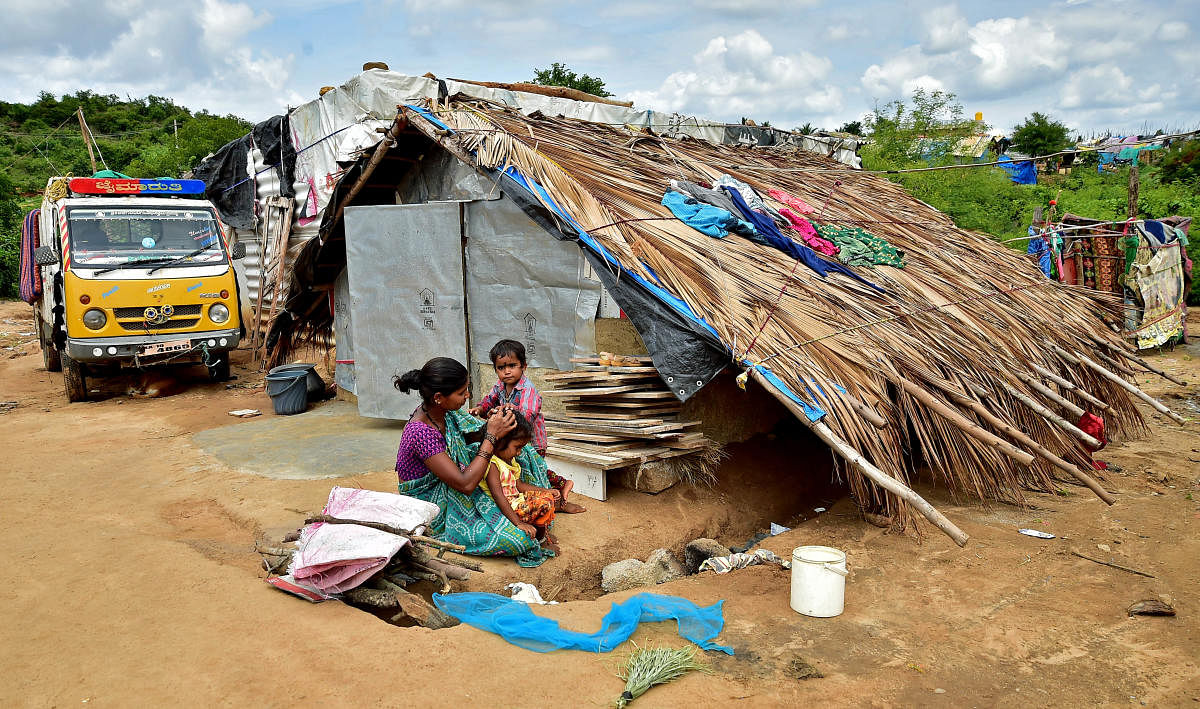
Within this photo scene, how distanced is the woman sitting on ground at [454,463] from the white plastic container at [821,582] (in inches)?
55.6

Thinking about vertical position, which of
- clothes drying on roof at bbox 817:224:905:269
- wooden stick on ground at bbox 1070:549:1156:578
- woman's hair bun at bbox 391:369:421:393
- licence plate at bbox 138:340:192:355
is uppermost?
clothes drying on roof at bbox 817:224:905:269

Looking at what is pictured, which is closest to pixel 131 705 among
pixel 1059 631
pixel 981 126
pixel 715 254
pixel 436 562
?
pixel 436 562

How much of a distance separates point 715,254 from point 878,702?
3.38m

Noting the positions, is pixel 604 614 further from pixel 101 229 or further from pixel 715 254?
pixel 101 229

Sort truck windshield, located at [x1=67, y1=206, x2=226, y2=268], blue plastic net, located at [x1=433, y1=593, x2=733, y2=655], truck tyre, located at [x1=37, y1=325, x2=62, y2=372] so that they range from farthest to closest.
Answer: truck tyre, located at [x1=37, y1=325, x2=62, y2=372] < truck windshield, located at [x1=67, y1=206, x2=226, y2=268] < blue plastic net, located at [x1=433, y1=593, x2=733, y2=655]

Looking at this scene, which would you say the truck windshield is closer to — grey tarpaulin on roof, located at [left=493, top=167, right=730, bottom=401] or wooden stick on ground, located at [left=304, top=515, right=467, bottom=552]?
grey tarpaulin on roof, located at [left=493, top=167, right=730, bottom=401]

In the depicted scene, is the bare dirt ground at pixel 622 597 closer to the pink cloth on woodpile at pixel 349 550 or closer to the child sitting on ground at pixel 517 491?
the pink cloth on woodpile at pixel 349 550

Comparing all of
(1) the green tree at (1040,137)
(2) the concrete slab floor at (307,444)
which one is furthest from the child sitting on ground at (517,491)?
(1) the green tree at (1040,137)

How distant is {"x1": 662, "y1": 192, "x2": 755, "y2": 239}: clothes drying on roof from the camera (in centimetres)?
592

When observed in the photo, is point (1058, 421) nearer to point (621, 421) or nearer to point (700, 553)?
point (700, 553)

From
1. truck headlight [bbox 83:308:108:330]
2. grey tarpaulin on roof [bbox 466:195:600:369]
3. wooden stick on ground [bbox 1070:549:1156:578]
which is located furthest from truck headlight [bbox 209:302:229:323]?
wooden stick on ground [bbox 1070:549:1156:578]

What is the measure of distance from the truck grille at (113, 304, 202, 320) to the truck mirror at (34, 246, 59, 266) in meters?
0.93

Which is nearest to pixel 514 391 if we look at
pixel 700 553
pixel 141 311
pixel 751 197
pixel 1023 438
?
pixel 700 553

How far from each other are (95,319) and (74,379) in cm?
114
